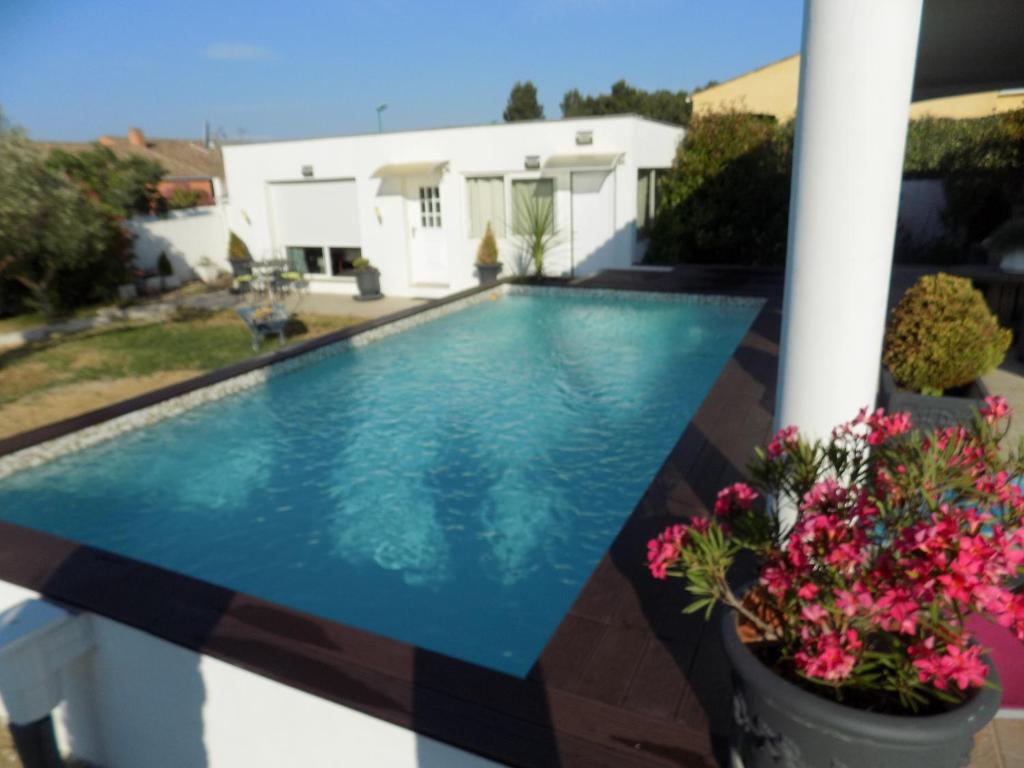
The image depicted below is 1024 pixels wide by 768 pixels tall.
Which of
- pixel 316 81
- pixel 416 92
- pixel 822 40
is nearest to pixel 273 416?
pixel 822 40

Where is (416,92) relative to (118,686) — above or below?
above

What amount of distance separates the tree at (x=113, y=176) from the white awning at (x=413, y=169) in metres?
9.28

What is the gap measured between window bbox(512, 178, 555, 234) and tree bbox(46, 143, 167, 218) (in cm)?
1246

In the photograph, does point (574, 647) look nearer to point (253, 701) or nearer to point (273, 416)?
point (253, 701)

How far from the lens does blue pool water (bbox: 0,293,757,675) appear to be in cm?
518

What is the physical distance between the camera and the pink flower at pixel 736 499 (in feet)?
8.33

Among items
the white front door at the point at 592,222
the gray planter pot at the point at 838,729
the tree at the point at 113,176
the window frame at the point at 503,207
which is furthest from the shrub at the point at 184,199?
the gray planter pot at the point at 838,729

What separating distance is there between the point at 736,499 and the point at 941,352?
149 inches

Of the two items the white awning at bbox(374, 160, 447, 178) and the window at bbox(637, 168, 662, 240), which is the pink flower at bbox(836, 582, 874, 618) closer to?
the window at bbox(637, 168, 662, 240)

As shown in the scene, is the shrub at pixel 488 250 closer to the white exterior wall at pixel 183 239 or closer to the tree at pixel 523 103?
the white exterior wall at pixel 183 239

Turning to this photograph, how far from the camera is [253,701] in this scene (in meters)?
3.22

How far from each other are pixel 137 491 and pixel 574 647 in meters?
5.44

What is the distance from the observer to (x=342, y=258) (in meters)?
19.5

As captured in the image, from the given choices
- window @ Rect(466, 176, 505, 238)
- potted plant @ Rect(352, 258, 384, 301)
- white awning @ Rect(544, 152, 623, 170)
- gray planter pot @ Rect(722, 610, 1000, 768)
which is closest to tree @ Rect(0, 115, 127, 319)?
potted plant @ Rect(352, 258, 384, 301)
